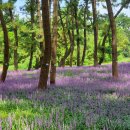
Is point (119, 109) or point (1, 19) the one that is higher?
point (1, 19)

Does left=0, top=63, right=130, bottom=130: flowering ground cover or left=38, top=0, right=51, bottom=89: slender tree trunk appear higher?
left=38, top=0, right=51, bottom=89: slender tree trunk

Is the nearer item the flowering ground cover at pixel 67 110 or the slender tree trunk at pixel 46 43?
the flowering ground cover at pixel 67 110

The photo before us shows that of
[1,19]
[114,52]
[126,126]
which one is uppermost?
[1,19]

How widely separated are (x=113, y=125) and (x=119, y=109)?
78.9 inches

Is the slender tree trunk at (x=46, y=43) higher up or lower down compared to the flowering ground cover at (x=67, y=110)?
higher up

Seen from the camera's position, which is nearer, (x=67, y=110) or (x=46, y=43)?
(x=67, y=110)

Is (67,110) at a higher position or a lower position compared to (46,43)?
lower

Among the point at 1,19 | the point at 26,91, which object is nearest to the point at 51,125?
the point at 26,91

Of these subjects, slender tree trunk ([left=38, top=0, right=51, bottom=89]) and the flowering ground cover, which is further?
slender tree trunk ([left=38, top=0, right=51, bottom=89])

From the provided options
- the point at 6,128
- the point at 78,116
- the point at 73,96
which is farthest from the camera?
the point at 73,96

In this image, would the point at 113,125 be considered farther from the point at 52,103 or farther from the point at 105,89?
the point at 105,89

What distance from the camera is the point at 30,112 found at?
8680 mm

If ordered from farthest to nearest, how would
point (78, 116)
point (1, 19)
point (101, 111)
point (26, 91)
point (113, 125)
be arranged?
point (1, 19) < point (26, 91) < point (101, 111) < point (78, 116) < point (113, 125)

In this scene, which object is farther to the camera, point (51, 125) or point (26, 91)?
point (26, 91)
